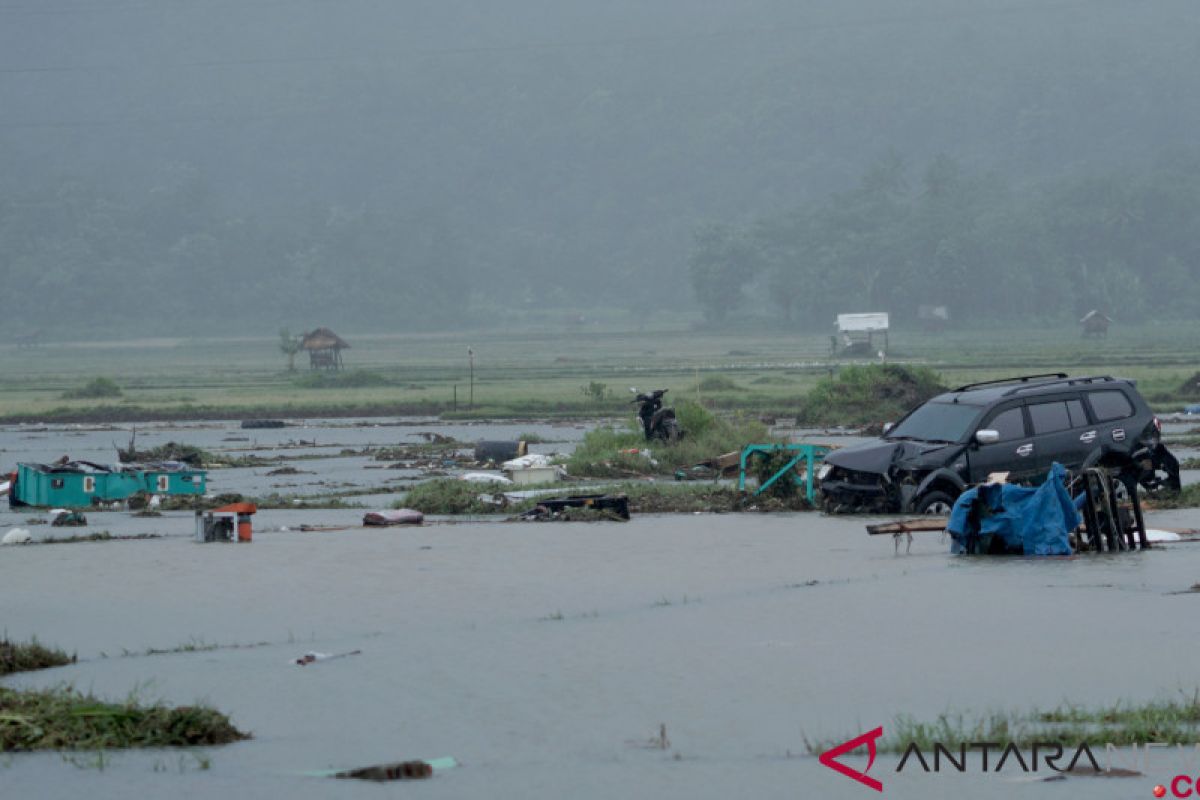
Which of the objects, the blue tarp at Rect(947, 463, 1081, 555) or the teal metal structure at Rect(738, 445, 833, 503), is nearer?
the blue tarp at Rect(947, 463, 1081, 555)

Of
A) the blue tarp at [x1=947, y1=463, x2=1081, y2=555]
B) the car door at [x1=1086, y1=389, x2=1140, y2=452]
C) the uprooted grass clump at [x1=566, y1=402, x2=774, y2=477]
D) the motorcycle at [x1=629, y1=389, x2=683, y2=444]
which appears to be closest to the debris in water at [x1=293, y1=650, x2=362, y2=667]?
the blue tarp at [x1=947, y1=463, x2=1081, y2=555]

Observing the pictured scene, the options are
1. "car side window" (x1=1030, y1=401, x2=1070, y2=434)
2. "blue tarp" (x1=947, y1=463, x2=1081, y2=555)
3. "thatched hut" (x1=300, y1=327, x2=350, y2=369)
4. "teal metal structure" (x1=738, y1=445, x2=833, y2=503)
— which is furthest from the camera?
"thatched hut" (x1=300, y1=327, x2=350, y2=369)

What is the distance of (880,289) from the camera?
135 meters

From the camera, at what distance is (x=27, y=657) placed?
486 inches

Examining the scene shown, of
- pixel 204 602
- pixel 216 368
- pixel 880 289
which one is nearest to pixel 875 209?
pixel 880 289

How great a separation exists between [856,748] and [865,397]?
33.7 meters

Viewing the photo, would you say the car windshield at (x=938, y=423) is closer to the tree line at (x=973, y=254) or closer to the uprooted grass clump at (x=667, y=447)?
the uprooted grass clump at (x=667, y=447)

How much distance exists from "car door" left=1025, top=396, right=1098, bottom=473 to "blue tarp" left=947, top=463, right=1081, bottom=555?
3.77 metres

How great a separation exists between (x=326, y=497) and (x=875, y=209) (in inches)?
4850

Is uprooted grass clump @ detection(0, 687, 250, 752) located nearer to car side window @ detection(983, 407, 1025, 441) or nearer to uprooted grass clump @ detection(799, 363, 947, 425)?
car side window @ detection(983, 407, 1025, 441)

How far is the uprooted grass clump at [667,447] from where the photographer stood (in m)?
29.2

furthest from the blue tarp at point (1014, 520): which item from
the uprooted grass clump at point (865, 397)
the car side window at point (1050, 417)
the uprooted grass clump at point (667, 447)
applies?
the uprooted grass clump at point (865, 397)

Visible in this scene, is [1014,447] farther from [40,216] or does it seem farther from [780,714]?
[40,216]

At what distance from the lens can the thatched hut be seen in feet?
304
